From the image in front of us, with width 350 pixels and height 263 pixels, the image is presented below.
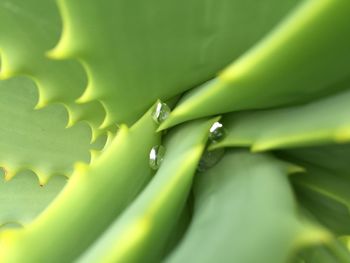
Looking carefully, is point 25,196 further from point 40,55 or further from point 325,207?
point 325,207

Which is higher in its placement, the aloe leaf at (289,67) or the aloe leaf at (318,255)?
the aloe leaf at (289,67)

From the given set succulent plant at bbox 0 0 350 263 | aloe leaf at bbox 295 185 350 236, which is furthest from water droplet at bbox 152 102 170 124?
aloe leaf at bbox 295 185 350 236

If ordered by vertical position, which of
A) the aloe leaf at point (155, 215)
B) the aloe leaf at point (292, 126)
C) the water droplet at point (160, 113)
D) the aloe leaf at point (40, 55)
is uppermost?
the aloe leaf at point (40, 55)

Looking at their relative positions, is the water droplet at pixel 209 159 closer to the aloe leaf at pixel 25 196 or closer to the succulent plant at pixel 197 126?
the succulent plant at pixel 197 126

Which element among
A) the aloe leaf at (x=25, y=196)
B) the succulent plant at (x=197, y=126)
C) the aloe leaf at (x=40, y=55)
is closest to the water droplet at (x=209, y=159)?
the succulent plant at (x=197, y=126)

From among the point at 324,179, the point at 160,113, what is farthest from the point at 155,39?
the point at 324,179

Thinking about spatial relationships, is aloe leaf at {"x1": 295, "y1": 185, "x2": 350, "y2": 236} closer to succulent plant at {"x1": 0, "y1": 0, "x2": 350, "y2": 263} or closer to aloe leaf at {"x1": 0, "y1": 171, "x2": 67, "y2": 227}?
succulent plant at {"x1": 0, "y1": 0, "x2": 350, "y2": 263}
